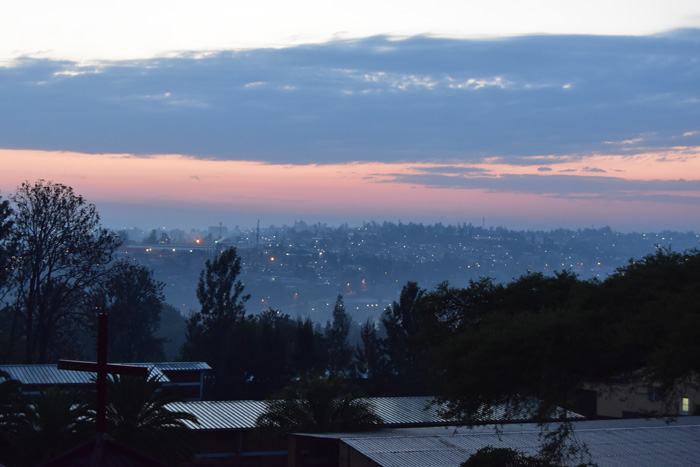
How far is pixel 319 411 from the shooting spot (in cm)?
2964

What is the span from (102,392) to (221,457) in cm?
2177

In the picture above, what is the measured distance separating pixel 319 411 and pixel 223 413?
4.16 metres

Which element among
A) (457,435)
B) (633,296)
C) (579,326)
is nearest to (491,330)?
(579,326)

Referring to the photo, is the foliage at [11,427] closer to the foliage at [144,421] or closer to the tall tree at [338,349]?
the foliage at [144,421]

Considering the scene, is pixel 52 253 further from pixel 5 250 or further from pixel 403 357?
pixel 403 357

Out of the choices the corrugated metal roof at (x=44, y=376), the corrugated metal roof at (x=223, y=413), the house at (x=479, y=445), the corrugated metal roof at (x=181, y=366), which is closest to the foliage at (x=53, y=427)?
the corrugated metal roof at (x=223, y=413)

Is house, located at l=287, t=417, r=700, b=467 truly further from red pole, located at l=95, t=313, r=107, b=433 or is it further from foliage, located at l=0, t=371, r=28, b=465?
red pole, located at l=95, t=313, r=107, b=433

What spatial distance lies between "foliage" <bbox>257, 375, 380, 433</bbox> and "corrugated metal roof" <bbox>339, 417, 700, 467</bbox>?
3205mm

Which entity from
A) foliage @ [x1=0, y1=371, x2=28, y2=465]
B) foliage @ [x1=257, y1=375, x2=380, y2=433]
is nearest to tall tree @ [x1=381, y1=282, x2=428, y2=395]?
foliage @ [x1=257, y1=375, x2=380, y2=433]

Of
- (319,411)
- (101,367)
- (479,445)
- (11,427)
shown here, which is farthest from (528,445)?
(101,367)

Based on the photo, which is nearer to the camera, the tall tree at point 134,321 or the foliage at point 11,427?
the foliage at point 11,427

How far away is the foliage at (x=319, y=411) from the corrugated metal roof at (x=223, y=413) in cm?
110

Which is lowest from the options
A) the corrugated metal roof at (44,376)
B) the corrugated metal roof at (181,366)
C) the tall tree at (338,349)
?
the tall tree at (338,349)

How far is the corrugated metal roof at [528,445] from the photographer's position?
71.7 feet
